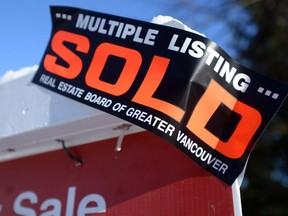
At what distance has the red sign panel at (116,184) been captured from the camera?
5.33 feet

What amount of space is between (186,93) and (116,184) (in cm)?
60

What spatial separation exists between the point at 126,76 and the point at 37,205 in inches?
36.1

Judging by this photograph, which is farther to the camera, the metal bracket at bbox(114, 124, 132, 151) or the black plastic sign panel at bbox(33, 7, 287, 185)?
the metal bracket at bbox(114, 124, 132, 151)

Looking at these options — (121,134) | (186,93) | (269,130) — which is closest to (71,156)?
(121,134)

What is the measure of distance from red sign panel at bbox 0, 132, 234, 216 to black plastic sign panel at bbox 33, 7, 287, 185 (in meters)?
0.16

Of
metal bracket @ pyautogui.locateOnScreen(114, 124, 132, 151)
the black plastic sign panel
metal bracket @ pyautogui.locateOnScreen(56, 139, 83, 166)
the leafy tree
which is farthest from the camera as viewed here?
the leafy tree

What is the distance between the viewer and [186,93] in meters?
1.55

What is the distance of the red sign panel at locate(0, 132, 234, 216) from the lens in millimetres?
1625

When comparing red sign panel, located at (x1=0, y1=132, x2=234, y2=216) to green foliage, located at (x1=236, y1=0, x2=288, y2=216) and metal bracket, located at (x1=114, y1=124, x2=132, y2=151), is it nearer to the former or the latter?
metal bracket, located at (x1=114, y1=124, x2=132, y2=151)

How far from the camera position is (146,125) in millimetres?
1538

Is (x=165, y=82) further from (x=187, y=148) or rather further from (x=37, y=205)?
(x=37, y=205)

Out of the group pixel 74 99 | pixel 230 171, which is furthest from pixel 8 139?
pixel 230 171

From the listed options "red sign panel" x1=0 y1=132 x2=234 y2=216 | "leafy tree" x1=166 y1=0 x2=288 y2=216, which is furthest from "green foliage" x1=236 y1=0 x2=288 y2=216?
"red sign panel" x1=0 y1=132 x2=234 y2=216

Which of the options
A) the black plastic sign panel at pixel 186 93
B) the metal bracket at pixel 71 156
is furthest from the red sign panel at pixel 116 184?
the black plastic sign panel at pixel 186 93
